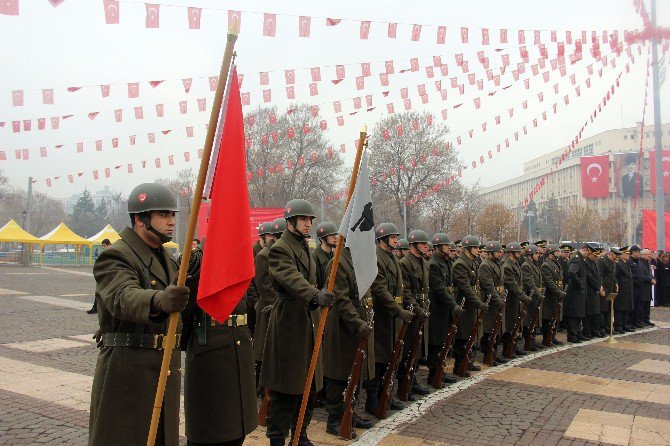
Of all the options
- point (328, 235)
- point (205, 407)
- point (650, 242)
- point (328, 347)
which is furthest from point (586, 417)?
point (650, 242)

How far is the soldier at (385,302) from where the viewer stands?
6.72m

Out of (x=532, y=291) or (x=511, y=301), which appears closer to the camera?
(x=511, y=301)

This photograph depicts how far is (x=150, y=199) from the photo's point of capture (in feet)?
11.7

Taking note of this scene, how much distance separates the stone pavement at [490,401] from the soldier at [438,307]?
462 millimetres

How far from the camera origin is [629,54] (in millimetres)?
16516

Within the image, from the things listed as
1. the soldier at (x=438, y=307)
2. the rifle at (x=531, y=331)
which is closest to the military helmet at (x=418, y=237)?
the soldier at (x=438, y=307)

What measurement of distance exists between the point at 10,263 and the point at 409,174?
2728cm

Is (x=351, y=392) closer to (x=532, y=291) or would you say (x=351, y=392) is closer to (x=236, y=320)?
(x=236, y=320)

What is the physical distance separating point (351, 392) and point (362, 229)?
66.8 inches

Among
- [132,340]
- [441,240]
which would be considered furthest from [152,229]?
[441,240]

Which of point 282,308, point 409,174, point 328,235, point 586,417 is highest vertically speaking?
point 409,174

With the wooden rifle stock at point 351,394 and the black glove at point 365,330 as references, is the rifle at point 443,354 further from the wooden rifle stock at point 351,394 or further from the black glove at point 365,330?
the black glove at point 365,330

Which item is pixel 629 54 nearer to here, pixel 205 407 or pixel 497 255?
pixel 497 255

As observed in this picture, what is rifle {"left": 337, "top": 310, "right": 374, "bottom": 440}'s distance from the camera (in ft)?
19.0
